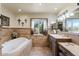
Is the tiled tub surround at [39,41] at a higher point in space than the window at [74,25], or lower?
lower

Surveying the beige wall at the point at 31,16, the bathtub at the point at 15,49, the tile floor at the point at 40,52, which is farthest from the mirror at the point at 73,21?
the beige wall at the point at 31,16

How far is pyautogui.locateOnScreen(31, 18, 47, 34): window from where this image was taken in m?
6.67

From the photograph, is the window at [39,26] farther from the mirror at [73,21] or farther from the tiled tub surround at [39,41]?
the mirror at [73,21]

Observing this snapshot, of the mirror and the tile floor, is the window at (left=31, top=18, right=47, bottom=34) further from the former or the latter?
the mirror

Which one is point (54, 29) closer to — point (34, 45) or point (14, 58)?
point (34, 45)

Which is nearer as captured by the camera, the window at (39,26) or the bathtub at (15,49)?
the bathtub at (15,49)

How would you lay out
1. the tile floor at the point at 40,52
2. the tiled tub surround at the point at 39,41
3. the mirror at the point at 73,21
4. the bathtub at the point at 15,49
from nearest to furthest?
the bathtub at the point at 15,49 < the mirror at the point at 73,21 < the tile floor at the point at 40,52 < the tiled tub surround at the point at 39,41

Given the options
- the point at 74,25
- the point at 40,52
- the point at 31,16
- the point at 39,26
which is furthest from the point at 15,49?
the point at 31,16

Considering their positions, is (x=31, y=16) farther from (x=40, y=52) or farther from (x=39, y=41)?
(x=40, y=52)

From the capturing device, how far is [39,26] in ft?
22.1

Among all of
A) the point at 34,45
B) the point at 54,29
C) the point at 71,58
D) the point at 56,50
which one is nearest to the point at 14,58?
the point at 71,58

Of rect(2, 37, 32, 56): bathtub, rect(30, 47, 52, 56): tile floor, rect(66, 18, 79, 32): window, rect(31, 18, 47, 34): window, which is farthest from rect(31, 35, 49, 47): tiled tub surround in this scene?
rect(66, 18, 79, 32): window

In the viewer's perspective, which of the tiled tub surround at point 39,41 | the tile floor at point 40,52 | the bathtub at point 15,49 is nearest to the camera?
the bathtub at point 15,49

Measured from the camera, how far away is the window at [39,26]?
6667mm
